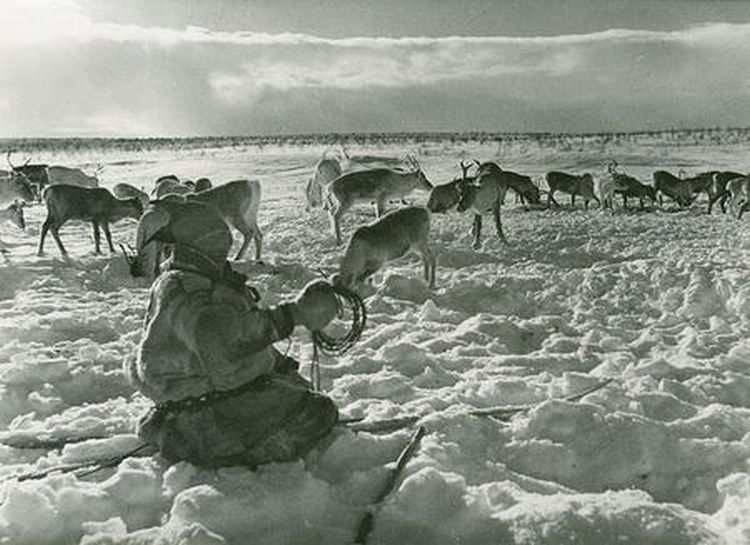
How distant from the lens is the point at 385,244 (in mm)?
7500

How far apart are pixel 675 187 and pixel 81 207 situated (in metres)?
10.6

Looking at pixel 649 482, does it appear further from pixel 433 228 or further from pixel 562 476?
pixel 433 228

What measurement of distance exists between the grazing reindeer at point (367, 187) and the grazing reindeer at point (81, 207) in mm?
2613

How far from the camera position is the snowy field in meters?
3.15

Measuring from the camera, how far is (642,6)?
6.84m

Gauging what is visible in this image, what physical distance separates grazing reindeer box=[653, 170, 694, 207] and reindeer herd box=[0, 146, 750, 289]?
0.02 metres

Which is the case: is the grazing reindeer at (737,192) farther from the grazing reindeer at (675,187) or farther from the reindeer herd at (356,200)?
the grazing reindeer at (675,187)

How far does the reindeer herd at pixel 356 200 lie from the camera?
733cm

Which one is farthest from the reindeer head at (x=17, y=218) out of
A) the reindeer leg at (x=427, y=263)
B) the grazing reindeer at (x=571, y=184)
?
the grazing reindeer at (x=571, y=184)

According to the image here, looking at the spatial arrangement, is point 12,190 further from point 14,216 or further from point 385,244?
point 385,244

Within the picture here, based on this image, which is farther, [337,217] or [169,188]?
[169,188]

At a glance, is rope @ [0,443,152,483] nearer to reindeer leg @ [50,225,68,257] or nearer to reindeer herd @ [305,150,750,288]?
reindeer herd @ [305,150,750,288]

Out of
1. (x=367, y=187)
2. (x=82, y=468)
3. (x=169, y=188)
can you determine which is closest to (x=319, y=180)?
(x=367, y=187)

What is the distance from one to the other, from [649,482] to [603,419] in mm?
402
